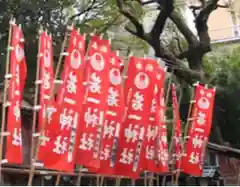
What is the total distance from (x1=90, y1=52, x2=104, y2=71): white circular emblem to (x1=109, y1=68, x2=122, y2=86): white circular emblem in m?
0.31

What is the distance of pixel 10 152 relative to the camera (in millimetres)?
6645

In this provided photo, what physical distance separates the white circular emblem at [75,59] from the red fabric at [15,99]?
886 mm

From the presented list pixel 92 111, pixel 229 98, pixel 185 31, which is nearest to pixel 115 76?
pixel 92 111

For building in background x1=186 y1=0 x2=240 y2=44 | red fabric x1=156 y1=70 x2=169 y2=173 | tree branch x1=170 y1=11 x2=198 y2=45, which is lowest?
red fabric x1=156 y1=70 x2=169 y2=173

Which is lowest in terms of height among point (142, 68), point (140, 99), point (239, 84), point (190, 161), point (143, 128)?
point (190, 161)

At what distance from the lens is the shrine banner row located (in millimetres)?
6941

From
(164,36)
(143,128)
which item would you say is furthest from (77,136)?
(164,36)

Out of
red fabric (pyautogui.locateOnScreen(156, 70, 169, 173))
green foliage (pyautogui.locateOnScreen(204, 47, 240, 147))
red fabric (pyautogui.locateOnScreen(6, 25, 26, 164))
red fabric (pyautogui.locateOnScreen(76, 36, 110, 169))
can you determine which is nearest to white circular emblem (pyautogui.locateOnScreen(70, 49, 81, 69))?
red fabric (pyautogui.locateOnScreen(76, 36, 110, 169))

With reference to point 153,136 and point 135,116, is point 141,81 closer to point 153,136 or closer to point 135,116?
point 135,116

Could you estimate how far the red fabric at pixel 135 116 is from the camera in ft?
27.6

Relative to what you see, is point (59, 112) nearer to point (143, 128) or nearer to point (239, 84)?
point (143, 128)

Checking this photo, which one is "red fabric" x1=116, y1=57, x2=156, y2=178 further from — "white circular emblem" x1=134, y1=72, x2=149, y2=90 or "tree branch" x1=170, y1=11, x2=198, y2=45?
"tree branch" x1=170, y1=11, x2=198, y2=45

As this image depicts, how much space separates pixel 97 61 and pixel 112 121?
4.05ft

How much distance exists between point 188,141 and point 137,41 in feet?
32.5
